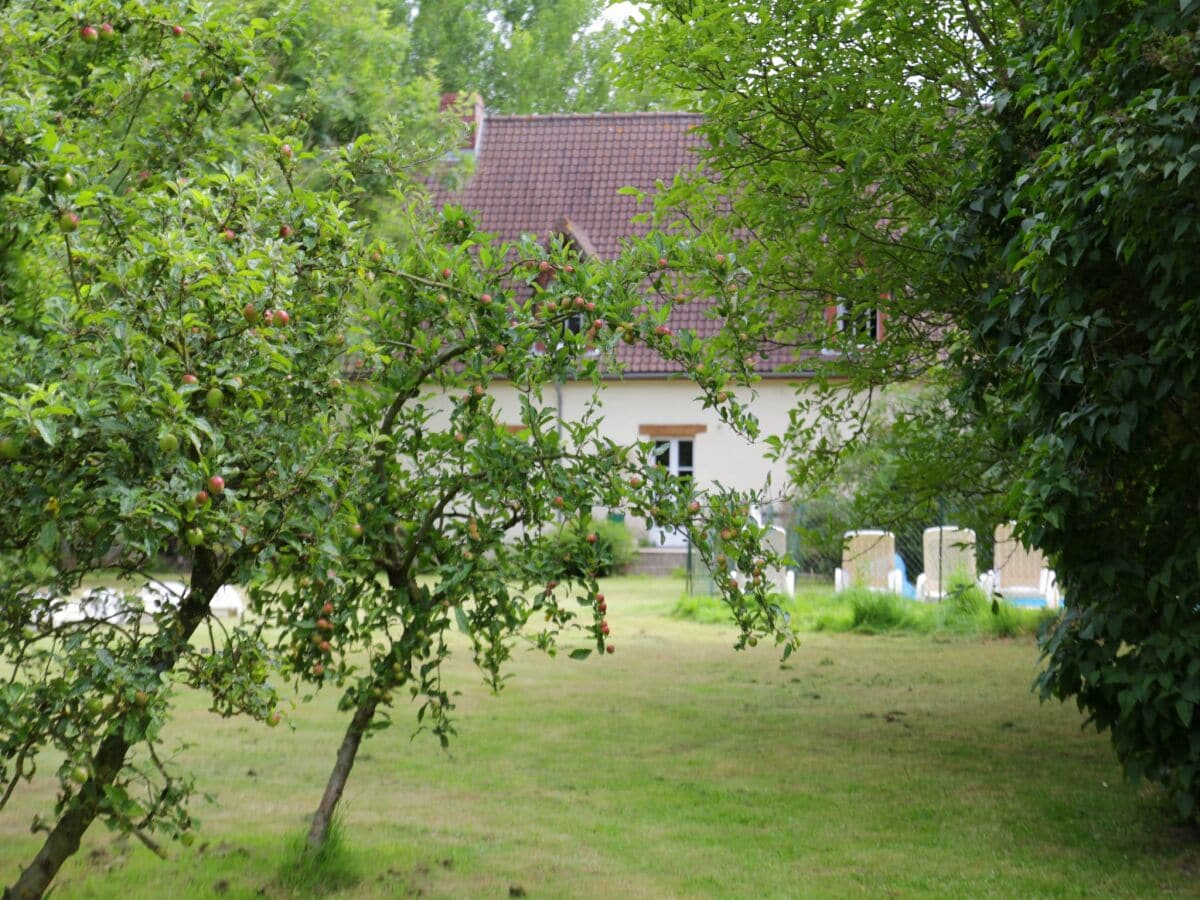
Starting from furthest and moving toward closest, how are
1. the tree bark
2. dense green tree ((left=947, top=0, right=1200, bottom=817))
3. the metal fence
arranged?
the metal fence, dense green tree ((left=947, top=0, right=1200, bottom=817)), the tree bark

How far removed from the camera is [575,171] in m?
31.5

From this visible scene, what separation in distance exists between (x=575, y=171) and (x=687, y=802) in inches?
971

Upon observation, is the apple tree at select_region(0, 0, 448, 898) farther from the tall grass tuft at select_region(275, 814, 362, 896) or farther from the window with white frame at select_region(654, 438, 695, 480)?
the window with white frame at select_region(654, 438, 695, 480)

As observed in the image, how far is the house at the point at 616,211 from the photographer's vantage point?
2881 cm

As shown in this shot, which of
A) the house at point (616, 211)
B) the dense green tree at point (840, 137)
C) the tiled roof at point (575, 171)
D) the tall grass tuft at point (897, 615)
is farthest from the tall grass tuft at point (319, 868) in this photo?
the tiled roof at point (575, 171)

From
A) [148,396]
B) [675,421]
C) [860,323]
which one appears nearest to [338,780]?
[148,396]

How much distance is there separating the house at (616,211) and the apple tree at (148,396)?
2177cm

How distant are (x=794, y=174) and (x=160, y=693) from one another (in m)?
6.05

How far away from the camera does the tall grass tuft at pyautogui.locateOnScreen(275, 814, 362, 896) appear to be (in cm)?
636

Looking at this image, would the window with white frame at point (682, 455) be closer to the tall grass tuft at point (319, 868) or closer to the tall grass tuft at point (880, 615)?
the tall grass tuft at point (880, 615)

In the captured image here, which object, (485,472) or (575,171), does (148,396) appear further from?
(575,171)

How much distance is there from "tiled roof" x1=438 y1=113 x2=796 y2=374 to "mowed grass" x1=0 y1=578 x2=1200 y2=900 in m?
17.9

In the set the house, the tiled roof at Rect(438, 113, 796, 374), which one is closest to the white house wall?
the house

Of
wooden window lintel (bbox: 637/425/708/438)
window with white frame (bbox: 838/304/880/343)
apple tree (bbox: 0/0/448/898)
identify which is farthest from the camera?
wooden window lintel (bbox: 637/425/708/438)
